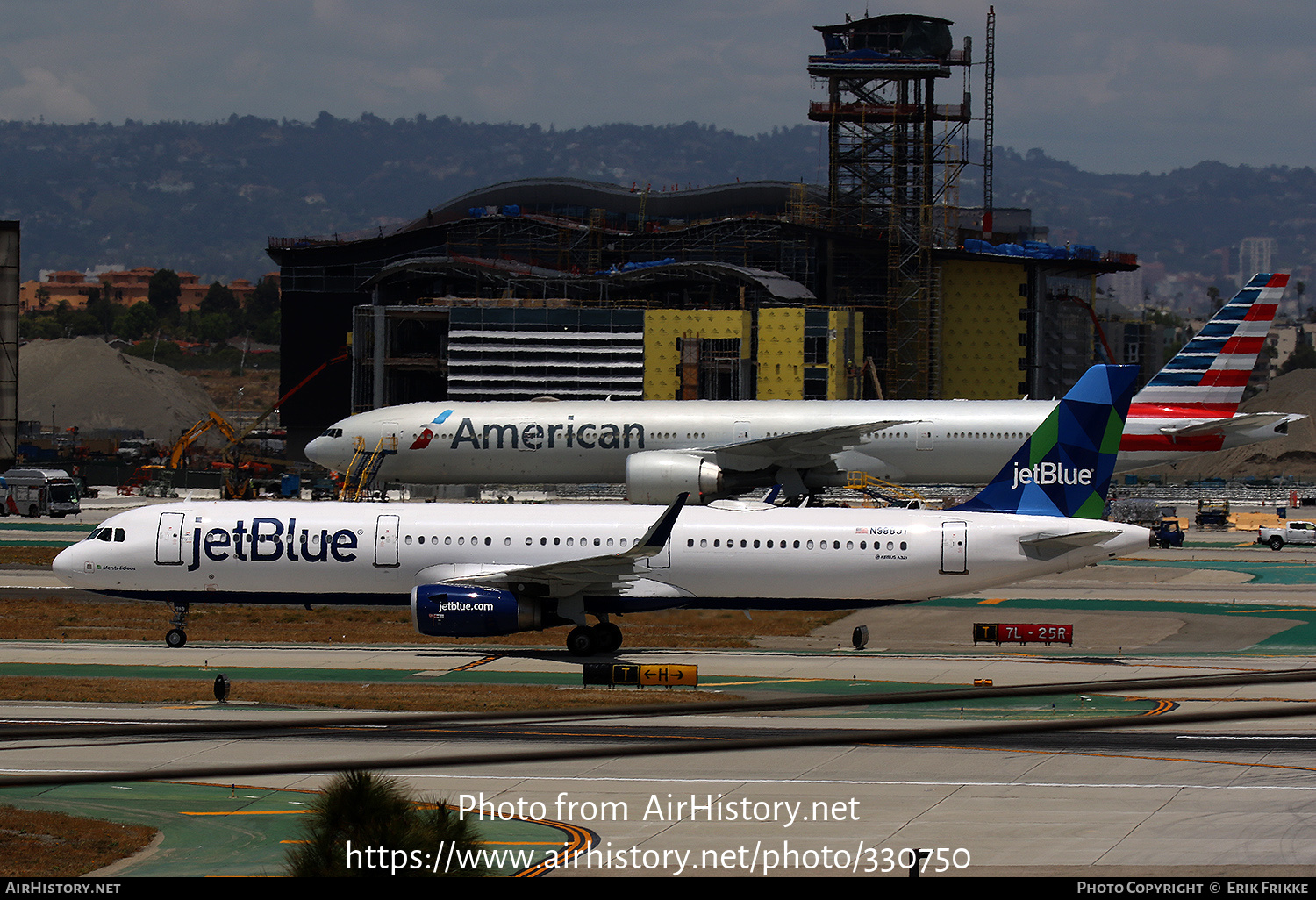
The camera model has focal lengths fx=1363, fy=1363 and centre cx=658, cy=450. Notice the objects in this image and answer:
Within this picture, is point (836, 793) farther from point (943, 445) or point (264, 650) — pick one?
point (943, 445)

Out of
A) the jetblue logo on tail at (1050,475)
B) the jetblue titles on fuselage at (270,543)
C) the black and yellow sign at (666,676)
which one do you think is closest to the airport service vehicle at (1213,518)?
the jetblue logo on tail at (1050,475)

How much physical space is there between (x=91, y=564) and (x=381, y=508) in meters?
8.20

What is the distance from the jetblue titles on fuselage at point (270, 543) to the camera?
3728cm

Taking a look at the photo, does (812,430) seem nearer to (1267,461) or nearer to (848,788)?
(848,788)

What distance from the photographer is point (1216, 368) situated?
6556cm

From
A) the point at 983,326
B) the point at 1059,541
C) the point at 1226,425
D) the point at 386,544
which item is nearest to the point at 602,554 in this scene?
the point at 386,544

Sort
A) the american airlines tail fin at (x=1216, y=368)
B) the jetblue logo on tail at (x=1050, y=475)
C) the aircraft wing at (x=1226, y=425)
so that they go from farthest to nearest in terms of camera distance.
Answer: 1. the american airlines tail fin at (x=1216, y=368)
2. the aircraft wing at (x=1226, y=425)
3. the jetblue logo on tail at (x=1050, y=475)

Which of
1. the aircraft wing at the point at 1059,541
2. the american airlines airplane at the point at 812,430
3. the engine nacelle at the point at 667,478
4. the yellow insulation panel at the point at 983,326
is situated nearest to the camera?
the aircraft wing at the point at 1059,541

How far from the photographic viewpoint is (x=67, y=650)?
37750 millimetres

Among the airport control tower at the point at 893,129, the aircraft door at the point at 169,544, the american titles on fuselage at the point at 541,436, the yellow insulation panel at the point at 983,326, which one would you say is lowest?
the aircraft door at the point at 169,544

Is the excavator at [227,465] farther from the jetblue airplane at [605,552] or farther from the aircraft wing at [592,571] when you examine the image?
the aircraft wing at [592,571]

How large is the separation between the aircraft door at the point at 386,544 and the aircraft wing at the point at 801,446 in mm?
25021

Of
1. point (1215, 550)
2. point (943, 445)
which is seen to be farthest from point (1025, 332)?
point (943, 445)

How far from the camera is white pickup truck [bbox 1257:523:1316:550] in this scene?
7244 centimetres
